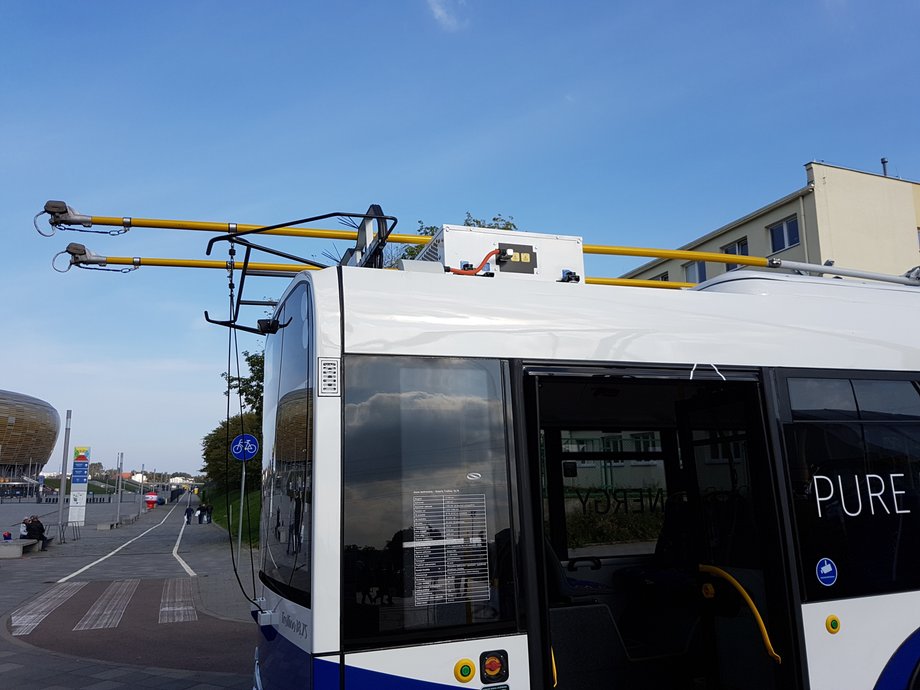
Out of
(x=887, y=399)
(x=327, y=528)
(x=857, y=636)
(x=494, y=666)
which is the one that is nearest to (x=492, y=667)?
(x=494, y=666)

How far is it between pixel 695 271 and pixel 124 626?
34.3 m

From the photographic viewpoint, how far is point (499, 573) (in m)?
3.49

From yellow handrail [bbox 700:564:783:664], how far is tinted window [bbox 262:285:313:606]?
8.15 feet

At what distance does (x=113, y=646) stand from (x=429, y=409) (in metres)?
9.05

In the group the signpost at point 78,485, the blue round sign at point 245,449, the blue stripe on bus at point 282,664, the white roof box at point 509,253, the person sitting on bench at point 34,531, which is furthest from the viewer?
the signpost at point 78,485

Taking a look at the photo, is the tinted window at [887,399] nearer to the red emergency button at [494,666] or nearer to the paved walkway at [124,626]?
the red emergency button at [494,666]

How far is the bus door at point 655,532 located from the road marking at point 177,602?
360 inches

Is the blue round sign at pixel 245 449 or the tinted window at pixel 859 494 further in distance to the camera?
the tinted window at pixel 859 494

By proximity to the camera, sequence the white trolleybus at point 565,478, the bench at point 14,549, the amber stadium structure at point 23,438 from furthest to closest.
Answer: the amber stadium structure at point 23,438, the bench at point 14,549, the white trolleybus at point 565,478

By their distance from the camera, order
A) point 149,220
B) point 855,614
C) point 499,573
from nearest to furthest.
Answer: point 499,573 < point 855,614 < point 149,220

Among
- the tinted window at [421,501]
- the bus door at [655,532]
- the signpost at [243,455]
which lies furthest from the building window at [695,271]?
the tinted window at [421,501]

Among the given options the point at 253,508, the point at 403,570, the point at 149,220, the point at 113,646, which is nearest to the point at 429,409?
the point at 403,570

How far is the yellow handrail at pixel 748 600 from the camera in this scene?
160 inches

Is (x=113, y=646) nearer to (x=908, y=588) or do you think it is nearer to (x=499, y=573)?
(x=499, y=573)
